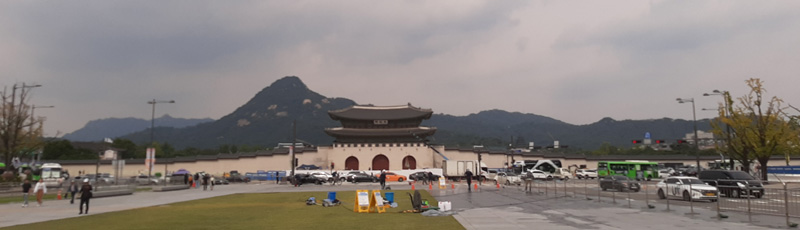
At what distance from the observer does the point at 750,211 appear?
1509 cm

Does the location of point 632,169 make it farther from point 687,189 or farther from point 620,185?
point 687,189

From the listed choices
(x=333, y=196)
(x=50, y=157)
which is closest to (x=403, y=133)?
(x=333, y=196)

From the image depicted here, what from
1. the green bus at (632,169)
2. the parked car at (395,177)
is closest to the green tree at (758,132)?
the green bus at (632,169)

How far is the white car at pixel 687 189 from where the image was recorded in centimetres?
2189

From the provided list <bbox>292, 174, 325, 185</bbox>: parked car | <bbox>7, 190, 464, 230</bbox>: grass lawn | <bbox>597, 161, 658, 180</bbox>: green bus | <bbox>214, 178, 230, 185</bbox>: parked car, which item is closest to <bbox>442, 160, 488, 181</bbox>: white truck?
<bbox>597, 161, 658, 180</bbox>: green bus

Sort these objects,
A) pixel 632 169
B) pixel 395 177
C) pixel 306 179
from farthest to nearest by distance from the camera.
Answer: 1. pixel 395 177
2. pixel 632 169
3. pixel 306 179

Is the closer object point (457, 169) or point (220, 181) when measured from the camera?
point (220, 181)

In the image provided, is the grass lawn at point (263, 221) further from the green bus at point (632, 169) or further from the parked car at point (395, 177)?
the green bus at point (632, 169)

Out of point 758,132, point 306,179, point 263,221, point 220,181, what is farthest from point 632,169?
point 263,221

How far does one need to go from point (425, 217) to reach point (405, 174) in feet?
150

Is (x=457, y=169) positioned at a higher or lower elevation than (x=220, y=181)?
higher

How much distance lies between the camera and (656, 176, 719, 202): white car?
71.8ft

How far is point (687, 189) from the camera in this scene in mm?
22734

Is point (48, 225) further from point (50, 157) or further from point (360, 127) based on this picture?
point (50, 157)
